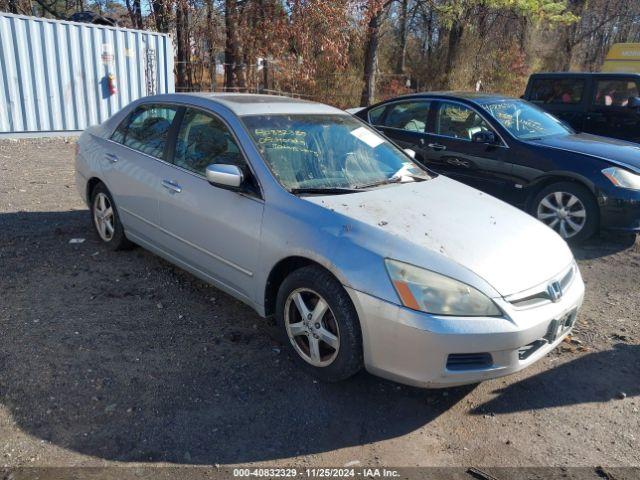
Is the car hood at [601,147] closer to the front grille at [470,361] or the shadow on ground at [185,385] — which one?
the shadow on ground at [185,385]

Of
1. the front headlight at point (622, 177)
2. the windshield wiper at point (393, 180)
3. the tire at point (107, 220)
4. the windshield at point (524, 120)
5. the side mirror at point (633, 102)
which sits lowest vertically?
the tire at point (107, 220)

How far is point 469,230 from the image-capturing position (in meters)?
3.29

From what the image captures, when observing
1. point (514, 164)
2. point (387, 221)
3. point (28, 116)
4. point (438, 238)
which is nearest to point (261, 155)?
point (387, 221)

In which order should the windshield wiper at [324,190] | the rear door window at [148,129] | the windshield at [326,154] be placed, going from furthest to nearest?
the rear door window at [148,129], the windshield at [326,154], the windshield wiper at [324,190]

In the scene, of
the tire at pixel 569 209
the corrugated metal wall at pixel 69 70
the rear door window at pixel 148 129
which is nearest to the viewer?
the rear door window at pixel 148 129

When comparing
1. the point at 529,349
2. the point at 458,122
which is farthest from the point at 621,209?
the point at 529,349

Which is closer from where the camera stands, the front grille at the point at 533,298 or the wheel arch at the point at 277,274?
the front grille at the point at 533,298

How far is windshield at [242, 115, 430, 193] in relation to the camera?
3.70 meters

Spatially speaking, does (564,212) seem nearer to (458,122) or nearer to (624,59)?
(458,122)

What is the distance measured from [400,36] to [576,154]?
23.4 m

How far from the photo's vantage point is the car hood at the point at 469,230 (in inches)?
118

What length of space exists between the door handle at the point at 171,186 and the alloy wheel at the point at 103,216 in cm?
114

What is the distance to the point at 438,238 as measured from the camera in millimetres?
3117

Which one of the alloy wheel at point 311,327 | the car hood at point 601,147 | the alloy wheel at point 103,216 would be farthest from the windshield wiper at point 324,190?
the car hood at point 601,147
